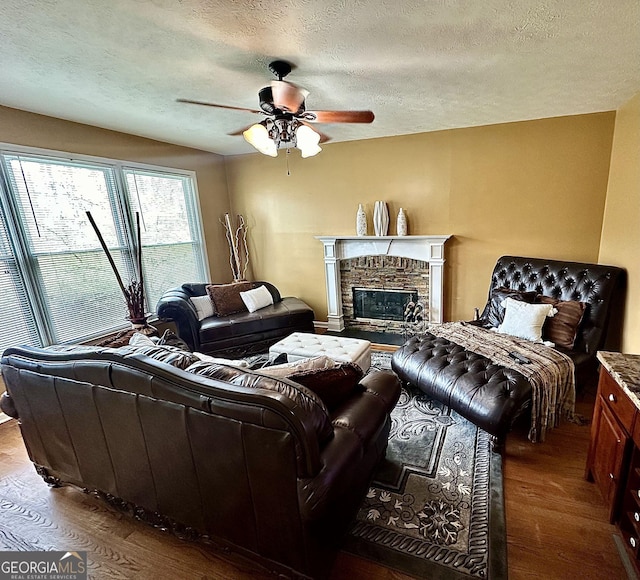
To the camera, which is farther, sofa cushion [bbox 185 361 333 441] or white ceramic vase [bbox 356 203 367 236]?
white ceramic vase [bbox 356 203 367 236]

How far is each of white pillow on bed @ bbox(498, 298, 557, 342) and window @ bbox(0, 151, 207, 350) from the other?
4000mm

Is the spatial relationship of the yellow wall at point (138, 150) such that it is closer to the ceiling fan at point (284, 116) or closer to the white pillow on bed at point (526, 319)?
the ceiling fan at point (284, 116)

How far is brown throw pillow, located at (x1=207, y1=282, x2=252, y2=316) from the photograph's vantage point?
13.4ft

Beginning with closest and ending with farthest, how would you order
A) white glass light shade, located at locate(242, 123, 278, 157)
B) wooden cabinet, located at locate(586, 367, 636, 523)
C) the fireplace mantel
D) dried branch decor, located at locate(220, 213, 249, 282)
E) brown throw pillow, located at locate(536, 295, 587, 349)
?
wooden cabinet, located at locate(586, 367, 636, 523) < white glass light shade, located at locate(242, 123, 278, 157) < brown throw pillow, located at locate(536, 295, 587, 349) < the fireplace mantel < dried branch decor, located at locate(220, 213, 249, 282)

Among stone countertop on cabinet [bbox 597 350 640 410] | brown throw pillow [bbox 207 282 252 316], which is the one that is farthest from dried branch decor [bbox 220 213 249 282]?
stone countertop on cabinet [bbox 597 350 640 410]

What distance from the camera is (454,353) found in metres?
2.54

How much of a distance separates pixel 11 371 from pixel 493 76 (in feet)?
11.7

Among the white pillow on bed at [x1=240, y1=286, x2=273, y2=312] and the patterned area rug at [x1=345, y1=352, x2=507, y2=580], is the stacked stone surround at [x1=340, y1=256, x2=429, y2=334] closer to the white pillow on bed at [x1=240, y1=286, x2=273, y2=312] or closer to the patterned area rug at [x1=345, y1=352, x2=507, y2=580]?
the white pillow on bed at [x1=240, y1=286, x2=273, y2=312]

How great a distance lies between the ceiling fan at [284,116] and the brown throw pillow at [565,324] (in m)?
2.25

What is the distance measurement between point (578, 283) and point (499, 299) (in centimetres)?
64

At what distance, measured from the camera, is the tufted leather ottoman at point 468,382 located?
6.48 feet

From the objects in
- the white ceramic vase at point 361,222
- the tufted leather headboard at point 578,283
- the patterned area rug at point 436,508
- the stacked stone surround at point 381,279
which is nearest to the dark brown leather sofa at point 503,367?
the tufted leather headboard at point 578,283

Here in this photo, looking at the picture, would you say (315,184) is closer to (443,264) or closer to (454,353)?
(443,264)

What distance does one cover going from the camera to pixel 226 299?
4.14m
